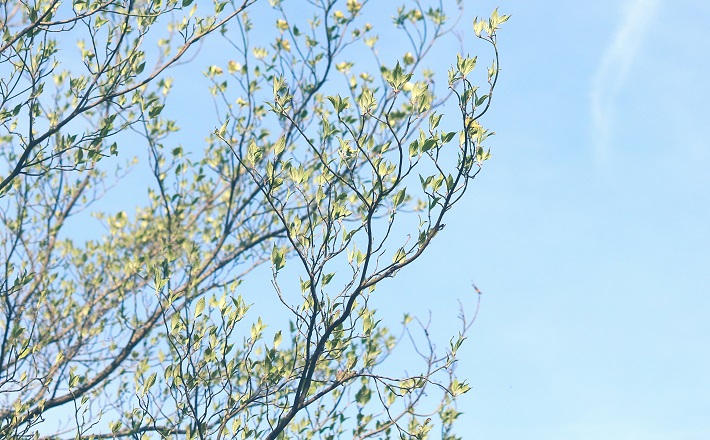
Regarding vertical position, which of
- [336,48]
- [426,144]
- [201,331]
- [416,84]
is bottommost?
[201,331]

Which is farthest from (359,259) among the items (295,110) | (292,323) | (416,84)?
(295,110)

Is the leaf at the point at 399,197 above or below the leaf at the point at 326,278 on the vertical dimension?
above

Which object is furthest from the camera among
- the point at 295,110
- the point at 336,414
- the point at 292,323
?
the point at 295,110

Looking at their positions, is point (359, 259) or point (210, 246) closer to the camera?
point (359, 259)

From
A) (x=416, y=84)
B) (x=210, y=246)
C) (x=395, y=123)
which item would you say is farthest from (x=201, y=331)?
(x=395, y=123)

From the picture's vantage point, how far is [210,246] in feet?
29.5

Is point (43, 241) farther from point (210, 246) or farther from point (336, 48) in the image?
point (336, 48)

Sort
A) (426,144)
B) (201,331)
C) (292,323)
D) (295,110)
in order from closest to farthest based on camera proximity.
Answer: (426,144) < (201,331) < (292,323) < (295,110)

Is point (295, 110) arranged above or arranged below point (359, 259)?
above

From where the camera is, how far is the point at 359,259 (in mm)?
4809

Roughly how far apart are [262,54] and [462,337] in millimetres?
5280

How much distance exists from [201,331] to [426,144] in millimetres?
1946

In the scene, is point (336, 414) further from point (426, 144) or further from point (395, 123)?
point (395, 123)

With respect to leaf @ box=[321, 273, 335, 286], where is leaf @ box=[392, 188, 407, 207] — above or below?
above
